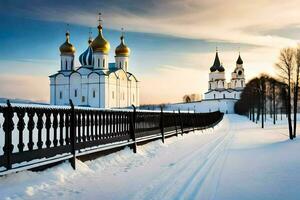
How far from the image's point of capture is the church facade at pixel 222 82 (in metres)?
134

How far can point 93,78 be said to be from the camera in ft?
229

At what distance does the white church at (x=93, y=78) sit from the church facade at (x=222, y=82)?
6520cm

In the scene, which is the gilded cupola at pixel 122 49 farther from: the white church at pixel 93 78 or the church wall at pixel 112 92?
the church wall at pixel 112 92

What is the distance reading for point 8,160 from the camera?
5.57 meters

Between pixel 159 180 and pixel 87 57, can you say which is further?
pixel 87 57

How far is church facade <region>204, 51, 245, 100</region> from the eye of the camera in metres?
134

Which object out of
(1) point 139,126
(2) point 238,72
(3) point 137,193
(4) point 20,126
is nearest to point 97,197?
(3) point 137,193

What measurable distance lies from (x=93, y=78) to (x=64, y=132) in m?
62.3

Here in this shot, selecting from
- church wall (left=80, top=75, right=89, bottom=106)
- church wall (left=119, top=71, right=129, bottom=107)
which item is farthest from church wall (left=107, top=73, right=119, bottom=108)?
church wall (left=80, top=75, right=89, bottom=106)

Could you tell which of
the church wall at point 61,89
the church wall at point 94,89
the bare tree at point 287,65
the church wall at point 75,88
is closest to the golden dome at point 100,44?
the church wall at point 94,89

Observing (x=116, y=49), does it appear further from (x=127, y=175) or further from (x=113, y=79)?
(x=127, y=175)

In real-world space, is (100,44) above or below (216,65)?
below

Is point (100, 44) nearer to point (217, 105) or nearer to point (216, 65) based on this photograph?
point (217, 105)

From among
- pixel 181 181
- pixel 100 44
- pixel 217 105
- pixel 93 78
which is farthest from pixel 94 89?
pixel 181 181
